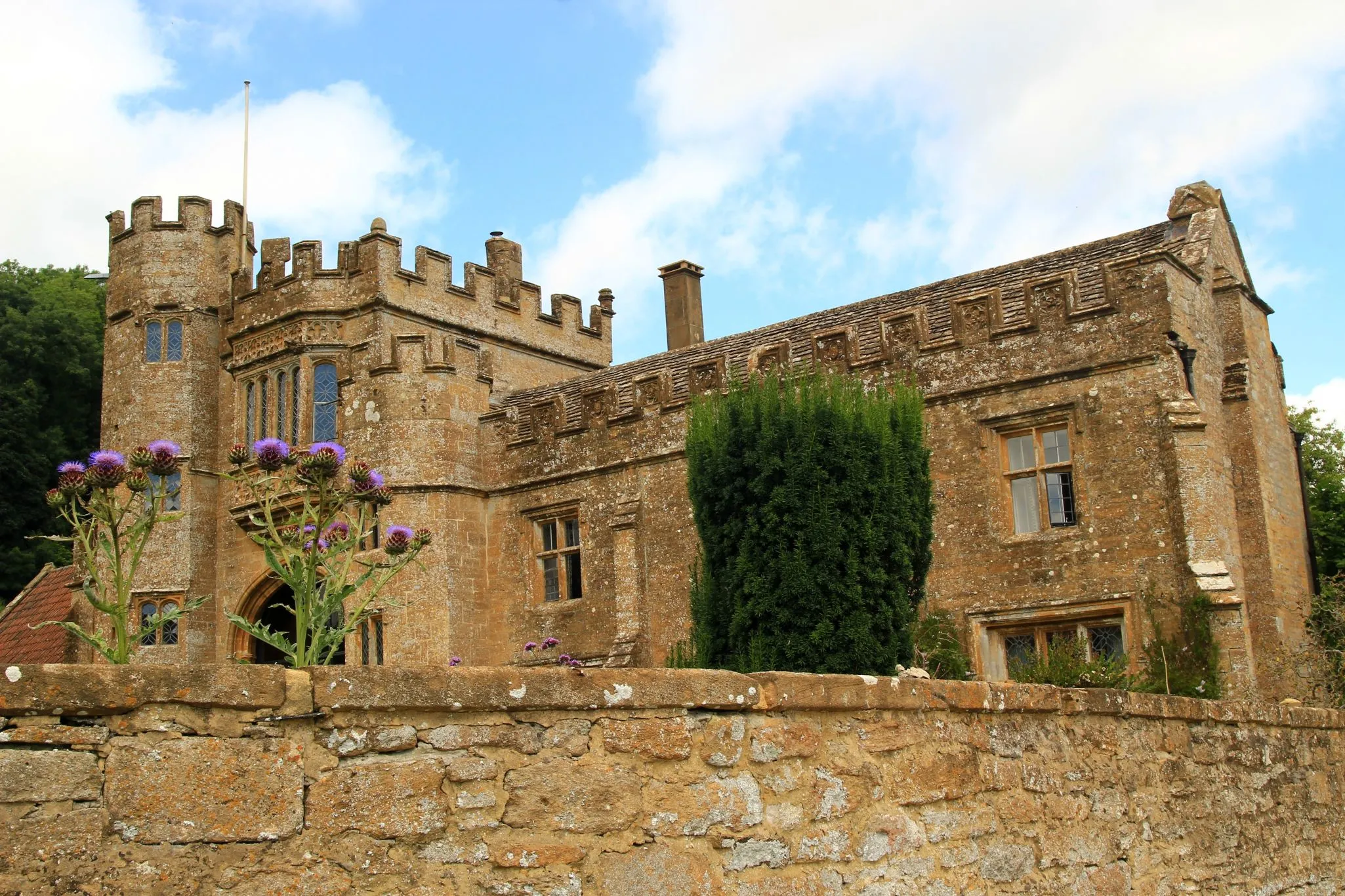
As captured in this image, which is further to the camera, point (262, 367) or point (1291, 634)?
point (262, 367)

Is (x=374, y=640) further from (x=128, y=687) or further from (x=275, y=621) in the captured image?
(x=128, y=687)

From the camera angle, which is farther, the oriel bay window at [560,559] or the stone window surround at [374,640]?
the oriel bay window at [560,559]

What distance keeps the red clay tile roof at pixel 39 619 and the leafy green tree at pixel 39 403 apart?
6.06 metres

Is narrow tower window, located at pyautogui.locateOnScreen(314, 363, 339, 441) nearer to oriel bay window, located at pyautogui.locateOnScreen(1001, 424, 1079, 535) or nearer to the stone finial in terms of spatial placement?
oriel bay window, located at pyautogui.locateOnScreen(1001, 424, 1079, 535)

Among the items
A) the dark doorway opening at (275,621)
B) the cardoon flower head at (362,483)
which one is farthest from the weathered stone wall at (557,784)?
the dark doorway opening at (275,621)

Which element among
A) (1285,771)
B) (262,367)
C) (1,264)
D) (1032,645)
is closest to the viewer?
(1285,771)

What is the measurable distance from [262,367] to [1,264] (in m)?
22.4

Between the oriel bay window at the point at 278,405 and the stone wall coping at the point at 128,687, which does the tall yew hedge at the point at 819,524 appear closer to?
the stone wall coping at the point at 128,687

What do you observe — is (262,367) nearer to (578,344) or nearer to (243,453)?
(578,344)

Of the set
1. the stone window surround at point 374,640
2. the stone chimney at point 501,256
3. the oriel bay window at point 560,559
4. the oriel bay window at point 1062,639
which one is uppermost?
the stone chimney at point 501,256

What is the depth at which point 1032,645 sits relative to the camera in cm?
1722

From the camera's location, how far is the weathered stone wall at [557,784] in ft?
11.6

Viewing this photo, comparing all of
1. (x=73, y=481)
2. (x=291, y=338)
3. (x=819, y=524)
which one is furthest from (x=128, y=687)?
(x=291, y=338)

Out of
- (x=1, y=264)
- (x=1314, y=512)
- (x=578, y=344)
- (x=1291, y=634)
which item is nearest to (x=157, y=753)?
(x=1291, y=634)
